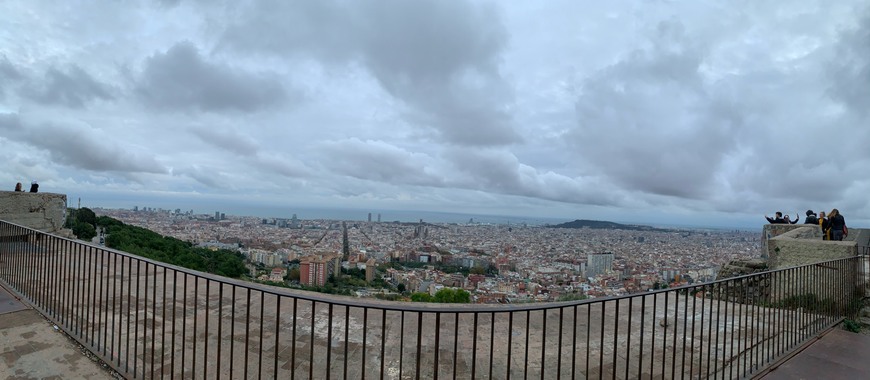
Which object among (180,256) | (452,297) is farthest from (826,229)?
(180,256)

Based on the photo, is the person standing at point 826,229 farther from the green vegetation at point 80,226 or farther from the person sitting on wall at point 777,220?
the green vegetation at point 80,226

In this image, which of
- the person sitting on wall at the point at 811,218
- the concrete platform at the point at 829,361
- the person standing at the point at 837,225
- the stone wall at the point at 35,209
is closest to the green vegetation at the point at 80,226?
the stone wall at the point at 35,209

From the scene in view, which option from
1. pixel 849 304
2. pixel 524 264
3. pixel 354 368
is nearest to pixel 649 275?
pixel 524 264

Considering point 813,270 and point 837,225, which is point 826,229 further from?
point 813,270

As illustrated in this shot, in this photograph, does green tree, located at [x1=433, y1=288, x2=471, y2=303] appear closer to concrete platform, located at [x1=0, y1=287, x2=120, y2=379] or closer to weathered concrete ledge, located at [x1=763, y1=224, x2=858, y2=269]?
concrete platform, located at [x1=0, y1=287, x2=120, y2=379]

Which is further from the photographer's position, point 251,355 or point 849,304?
point 849,304

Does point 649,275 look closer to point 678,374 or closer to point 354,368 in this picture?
point 678,374
